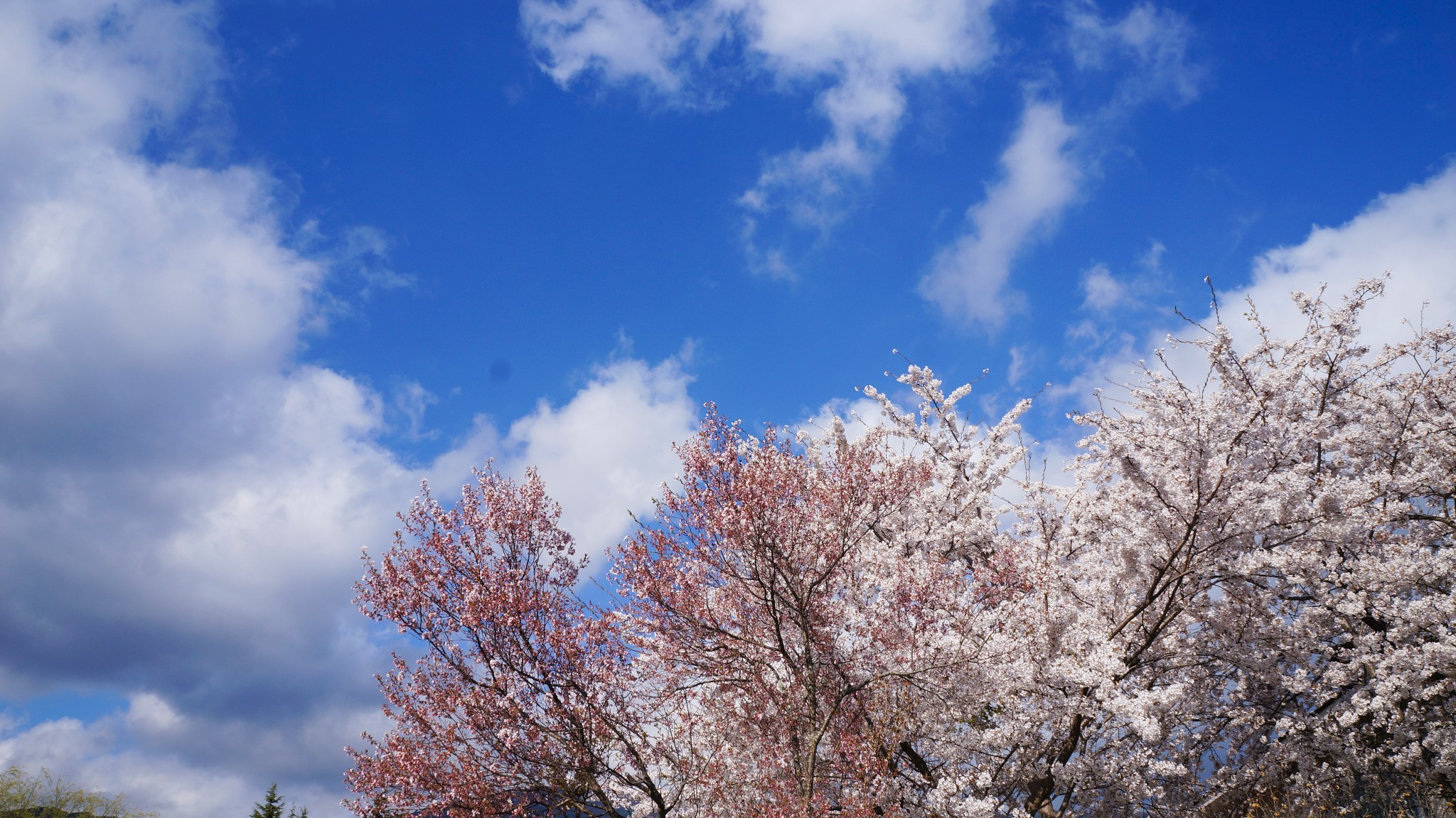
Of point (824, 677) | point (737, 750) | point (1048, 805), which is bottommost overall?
point (1048, 805)

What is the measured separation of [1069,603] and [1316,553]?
11.3 feet

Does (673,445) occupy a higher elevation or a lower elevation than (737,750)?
higher

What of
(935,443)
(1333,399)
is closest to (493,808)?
(935,443)

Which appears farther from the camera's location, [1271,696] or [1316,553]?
[1271,696]

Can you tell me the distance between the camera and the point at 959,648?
34.3 feet

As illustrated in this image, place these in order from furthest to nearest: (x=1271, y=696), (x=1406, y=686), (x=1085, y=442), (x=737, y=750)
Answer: (x=1085, y=442) < (x=1271, y=696) < (x=737, y=750) < (x=1406, y=686)

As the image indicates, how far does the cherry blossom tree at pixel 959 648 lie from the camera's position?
33.8ft

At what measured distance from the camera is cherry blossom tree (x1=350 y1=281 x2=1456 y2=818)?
1030 cm

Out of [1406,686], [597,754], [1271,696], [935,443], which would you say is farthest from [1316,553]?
[597,754]

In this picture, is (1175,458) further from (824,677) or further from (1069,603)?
(824,677)

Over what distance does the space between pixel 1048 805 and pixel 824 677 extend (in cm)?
382

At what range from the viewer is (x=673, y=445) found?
11.6m

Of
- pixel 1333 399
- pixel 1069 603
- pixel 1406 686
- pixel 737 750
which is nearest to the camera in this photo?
pixel 1406 686

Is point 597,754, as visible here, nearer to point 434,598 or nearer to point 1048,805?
point 434,598
